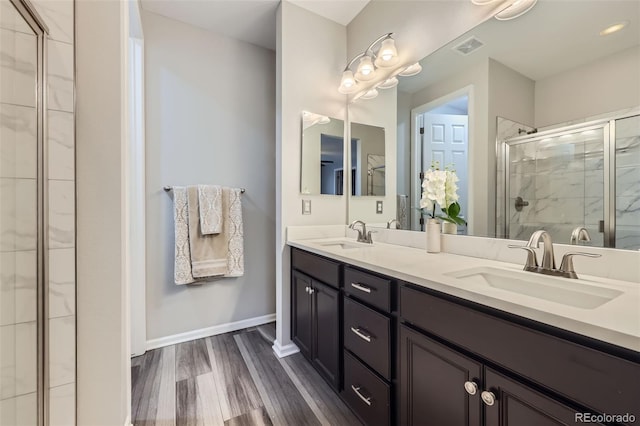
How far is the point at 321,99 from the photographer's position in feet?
6.92

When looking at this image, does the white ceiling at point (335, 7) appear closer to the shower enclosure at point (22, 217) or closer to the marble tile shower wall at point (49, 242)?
the marble tile shower wall at point (49, 242)

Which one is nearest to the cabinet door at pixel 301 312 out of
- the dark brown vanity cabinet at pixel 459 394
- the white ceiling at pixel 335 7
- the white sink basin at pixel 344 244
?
the white sink basin at pixel 344 244

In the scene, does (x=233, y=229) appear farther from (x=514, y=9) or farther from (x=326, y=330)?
(x=514, y=9)

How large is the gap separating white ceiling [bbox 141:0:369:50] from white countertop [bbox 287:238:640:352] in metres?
1.95

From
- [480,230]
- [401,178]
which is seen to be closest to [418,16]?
[401,178]

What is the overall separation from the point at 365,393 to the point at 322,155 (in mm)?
1607

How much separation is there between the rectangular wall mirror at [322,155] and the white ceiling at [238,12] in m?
0.82

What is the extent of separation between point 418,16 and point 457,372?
1919 mm

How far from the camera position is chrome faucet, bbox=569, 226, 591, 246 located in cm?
95

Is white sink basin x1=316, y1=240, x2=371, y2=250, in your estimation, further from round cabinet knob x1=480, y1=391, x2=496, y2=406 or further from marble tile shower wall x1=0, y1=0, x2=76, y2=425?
marble tile shower wall x1=0, y1=0, x2=76, y2=425

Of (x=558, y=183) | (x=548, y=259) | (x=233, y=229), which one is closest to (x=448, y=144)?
(x=558, y=183)

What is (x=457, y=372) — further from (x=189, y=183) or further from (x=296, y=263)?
(x=189, y=183)

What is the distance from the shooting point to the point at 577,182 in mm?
993

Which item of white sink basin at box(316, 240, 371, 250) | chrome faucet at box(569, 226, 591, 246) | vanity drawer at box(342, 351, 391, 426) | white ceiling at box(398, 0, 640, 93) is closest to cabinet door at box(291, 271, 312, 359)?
white sink basin at box(316, 240, 371, 250)
